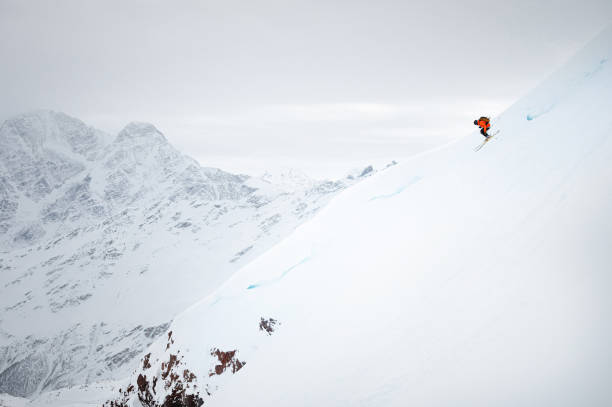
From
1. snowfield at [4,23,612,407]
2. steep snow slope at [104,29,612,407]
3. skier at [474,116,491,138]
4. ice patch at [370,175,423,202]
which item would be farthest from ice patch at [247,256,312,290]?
skier at [474,116,491,138]

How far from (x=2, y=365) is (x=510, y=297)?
205 meters

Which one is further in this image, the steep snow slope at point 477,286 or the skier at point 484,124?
the skier at point 484,124

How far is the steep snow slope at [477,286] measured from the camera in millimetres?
3258

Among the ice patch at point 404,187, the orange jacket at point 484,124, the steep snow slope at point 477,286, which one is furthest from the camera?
the ice patch at point 404,187

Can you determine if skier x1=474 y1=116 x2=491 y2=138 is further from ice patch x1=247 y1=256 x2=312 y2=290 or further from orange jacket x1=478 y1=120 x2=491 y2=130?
ice patch x1=247 y1=256 x2=312 y2=290

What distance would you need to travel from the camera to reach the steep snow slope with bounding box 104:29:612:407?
3.26 meters

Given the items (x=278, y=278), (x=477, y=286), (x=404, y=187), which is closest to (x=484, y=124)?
(x=404, y=187)

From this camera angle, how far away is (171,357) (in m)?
12.6

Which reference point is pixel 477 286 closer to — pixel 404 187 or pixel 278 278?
pixel 404 187

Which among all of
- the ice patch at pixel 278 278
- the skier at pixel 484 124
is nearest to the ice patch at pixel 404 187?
the skier at pixel 484 124

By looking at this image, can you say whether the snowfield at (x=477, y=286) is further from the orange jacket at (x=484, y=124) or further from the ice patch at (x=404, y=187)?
the orange jacket at (x=484, y=124)

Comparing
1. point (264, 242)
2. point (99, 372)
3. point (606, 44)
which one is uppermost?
point (264, 242)

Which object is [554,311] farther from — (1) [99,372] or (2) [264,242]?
(2) [264,242]

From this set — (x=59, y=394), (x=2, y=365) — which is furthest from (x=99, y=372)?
(x=59, y=394)
